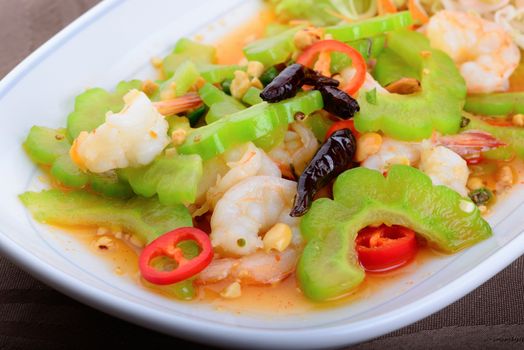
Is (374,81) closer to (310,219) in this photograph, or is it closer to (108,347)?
(310,219)

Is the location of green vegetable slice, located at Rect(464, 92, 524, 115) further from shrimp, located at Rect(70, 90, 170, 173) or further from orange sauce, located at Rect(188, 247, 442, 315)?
shrimp, located at Rect(70, 90, 170, 173)

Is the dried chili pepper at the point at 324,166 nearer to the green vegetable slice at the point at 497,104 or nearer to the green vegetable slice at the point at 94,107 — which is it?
the green vegetable slice at the point at 497,104

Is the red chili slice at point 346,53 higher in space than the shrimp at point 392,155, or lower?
higher

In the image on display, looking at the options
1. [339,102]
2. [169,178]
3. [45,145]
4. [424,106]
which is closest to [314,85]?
[339,102]

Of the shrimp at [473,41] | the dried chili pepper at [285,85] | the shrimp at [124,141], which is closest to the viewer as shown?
the shrimp at [124,141]

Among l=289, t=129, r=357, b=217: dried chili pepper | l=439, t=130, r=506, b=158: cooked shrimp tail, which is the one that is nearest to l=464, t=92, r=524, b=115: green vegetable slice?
l=439, t=130, r=506, b=158: cooked shrimp tail

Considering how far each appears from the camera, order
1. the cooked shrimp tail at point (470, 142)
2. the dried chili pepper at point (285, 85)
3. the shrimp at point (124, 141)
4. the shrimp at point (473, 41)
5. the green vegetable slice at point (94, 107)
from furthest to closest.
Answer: the shrimp at point (473, 41)
the green vegetable slice at point (94, 107)
the cooked shrimp tail at point (470, 142)
the dried chili pepper at point (285, 85)
the shrimp at point (124, 141)

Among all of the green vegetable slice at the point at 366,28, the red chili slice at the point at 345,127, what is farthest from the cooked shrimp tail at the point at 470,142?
the green vegetable slice at the point at 366,28
